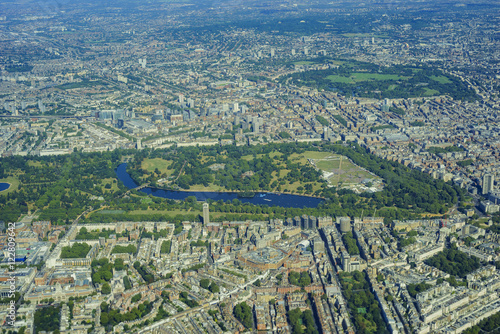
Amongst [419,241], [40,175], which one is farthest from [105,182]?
[419,241]

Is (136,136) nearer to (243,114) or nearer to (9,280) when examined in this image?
(243,114)

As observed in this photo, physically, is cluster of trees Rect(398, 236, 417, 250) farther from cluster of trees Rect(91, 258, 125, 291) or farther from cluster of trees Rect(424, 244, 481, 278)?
cluster of trees Rect(91, 258, 125, 291)

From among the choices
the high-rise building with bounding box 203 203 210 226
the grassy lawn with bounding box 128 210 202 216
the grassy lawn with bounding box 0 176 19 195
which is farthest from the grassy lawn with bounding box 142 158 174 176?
the high-rise building with bounding box 203 203 210 226

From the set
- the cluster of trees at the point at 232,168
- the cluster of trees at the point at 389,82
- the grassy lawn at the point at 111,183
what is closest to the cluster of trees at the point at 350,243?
the cluster of trees at the point at 232,168

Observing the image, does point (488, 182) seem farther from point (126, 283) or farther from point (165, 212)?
point (126, 283)

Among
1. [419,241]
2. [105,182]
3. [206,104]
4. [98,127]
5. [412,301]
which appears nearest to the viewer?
[412,301]

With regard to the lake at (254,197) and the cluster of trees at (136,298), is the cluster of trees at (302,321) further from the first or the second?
the lake at (254,197)
